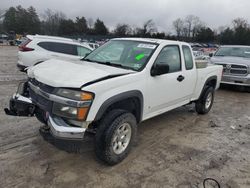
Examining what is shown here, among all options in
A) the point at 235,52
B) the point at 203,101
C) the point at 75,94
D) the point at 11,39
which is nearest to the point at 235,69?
the point at 235,52

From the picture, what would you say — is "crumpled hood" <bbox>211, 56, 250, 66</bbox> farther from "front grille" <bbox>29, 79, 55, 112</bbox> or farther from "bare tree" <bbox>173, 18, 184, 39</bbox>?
"bare tree" <bbox>173, 18, 184, 39</bbox>

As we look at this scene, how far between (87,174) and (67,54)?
7.28m

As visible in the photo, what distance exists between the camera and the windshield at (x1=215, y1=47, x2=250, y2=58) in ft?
33.4

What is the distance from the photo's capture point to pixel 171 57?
454 cm

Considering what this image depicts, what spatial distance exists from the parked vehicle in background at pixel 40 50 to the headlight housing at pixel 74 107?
19.1 feet

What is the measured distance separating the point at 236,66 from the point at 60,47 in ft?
23.4

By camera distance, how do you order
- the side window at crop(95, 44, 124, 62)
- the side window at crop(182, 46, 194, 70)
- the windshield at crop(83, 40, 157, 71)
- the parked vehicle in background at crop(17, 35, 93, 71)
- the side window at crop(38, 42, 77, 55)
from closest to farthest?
the windshield at crop(83, 40, 157, 71), the side window at crop(95, 44, 124, 62), the side window at crop(182, 46, 194, 70), the parked vehicle in background at crop(17, 35, 93, 71), the side window at crop(38, 42, 77, 55)

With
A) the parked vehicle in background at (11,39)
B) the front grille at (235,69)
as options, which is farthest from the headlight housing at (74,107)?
the parked vehicle in background at (11,39)

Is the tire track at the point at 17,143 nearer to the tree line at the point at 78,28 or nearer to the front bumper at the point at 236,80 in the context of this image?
the front bumper at the point at 236,80

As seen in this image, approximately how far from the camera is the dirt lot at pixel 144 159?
3098 mm

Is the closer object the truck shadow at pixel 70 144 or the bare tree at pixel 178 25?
the truck shadow at pixel 70 144

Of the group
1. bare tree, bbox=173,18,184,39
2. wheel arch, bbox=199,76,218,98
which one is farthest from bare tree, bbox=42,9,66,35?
wheel arch, bbox=199,76,218,98

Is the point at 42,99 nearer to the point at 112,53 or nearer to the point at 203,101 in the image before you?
the point at 112,53

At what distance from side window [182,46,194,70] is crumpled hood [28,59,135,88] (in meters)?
1.86
